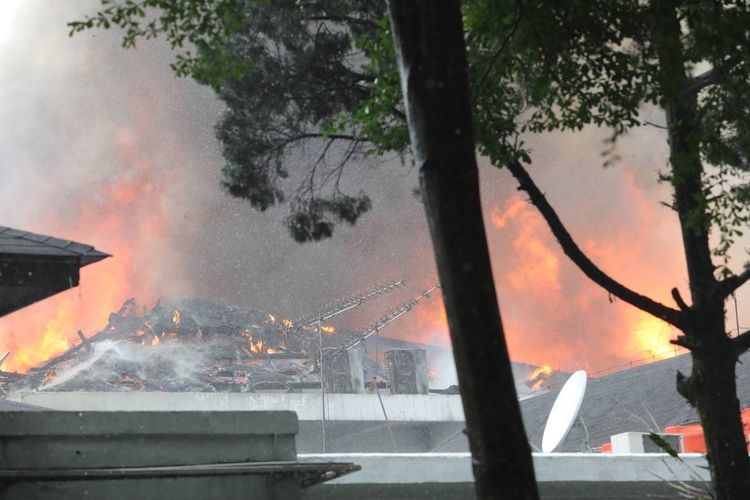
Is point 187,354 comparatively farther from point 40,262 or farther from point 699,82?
point 699,82

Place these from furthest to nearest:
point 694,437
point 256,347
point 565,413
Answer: point 256,347, point 694,437, point 565,413

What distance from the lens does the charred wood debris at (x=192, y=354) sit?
94.1 m

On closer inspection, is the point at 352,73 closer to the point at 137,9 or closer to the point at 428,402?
the point at 137,9

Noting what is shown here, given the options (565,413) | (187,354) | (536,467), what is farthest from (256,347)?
(536,467)

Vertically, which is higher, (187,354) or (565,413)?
(187,354)

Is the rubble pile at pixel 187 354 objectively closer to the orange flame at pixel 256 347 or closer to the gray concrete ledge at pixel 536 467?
the orange flame at pixel 256 347

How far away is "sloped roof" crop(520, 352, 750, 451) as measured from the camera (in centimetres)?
2866

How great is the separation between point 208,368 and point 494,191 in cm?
3684

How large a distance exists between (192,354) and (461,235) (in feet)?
352

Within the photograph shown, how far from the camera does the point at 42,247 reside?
7566 millimetres

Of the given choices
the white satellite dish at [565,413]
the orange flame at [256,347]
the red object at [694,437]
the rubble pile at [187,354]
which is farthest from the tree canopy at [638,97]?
the orange flame at [256,347]

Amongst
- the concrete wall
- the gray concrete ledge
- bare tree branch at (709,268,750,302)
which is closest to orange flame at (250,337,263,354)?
the concrete wall

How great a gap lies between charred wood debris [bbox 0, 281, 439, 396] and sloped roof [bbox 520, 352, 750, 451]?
1885 inches

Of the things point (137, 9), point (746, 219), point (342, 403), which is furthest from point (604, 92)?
point (342, 403)
